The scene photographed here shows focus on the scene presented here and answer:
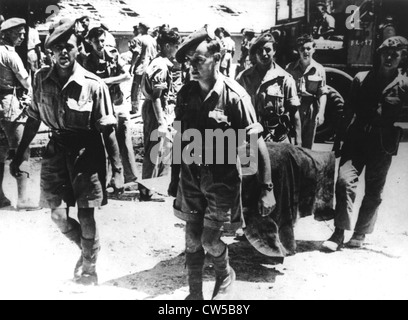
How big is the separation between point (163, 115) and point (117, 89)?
52cm

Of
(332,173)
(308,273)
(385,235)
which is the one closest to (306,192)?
(332,173)

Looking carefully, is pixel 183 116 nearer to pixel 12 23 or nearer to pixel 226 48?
pixel 226 48

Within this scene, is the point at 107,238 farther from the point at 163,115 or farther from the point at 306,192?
the point at 306,192

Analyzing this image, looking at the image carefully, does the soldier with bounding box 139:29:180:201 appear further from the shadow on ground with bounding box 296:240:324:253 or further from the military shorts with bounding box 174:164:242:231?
the shadow on ground with bounding box 296:240:324:253

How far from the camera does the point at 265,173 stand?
4020mm

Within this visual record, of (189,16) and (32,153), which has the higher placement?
(189,16)

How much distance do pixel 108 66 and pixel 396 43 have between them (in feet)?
8.81

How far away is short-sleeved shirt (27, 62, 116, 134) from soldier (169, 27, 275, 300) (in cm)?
63

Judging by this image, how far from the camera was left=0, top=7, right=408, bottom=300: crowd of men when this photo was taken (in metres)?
3.99

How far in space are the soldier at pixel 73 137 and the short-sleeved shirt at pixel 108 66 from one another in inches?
28.9

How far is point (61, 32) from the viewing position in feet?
13.0

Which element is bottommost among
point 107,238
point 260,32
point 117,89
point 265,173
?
point 107,238
